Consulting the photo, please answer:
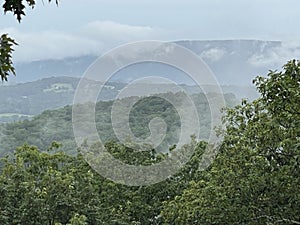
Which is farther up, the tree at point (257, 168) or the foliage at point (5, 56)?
the foliage at point (5, 56)

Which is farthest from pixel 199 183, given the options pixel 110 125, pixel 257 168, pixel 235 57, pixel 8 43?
pixel 235 57

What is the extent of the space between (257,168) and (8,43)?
9411 mm

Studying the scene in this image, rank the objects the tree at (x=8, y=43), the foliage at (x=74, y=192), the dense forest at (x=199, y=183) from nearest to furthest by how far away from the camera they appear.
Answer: the tree at (x=8, y=43) < the dense forest at (x=199, y=183) < the foliage at (x=74, y=192)

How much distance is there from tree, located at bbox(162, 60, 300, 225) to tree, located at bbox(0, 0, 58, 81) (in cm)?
708

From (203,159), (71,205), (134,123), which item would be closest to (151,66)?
(134,123)

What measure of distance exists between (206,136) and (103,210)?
6.01 meters

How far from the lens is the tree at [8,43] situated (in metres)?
3.55

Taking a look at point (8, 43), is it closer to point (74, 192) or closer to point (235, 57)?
point (74, 192)

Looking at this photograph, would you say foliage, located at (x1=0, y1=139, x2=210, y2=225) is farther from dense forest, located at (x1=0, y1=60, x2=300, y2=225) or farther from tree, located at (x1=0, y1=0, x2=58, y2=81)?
tree, located at (x1=0, y1=0, x2=58, y2=81)

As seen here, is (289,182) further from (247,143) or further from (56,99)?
(56,99)

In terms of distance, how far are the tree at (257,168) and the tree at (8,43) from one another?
7080 mm

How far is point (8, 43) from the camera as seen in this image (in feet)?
12.2

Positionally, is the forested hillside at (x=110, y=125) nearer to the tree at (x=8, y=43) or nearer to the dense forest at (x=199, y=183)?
the dense forest at (x=199, y=183)

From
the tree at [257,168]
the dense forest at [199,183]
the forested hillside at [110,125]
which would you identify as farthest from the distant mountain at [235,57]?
the tree at [257,168]
